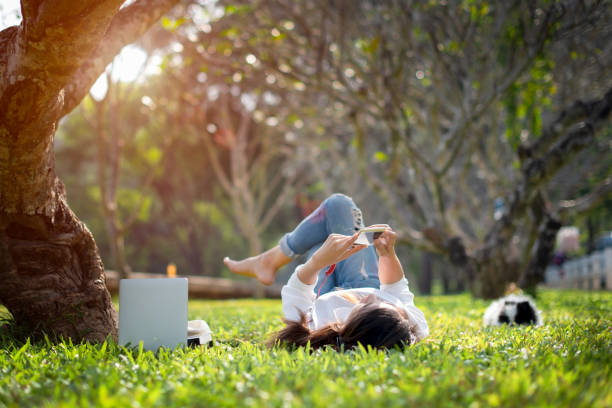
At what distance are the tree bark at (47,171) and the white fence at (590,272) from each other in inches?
468

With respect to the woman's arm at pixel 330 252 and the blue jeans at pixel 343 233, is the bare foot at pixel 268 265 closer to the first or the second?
the blue jeans at pixel 343 233

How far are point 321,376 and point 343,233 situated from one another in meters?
1.97

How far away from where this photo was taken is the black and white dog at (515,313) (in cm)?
423

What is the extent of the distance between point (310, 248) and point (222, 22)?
5401 mm

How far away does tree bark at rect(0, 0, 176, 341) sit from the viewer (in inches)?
104

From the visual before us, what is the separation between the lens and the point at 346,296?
324 cm

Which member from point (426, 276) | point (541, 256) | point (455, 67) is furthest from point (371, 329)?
point (426, 276)

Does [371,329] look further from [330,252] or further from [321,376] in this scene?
[321,376]

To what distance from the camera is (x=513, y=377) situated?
198 cm

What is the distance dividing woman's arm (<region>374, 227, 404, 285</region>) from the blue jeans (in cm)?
55

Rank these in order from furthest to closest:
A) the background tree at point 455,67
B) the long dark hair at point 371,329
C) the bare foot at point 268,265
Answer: the background tree at point 455,67, the bare foot at point 268,265, the long dark hair at point 371,329

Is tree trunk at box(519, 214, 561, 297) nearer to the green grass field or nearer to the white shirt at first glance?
the green grass field

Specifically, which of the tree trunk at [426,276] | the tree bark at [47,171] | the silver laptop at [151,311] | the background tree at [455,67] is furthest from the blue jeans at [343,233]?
the tree trunk at [426,276]

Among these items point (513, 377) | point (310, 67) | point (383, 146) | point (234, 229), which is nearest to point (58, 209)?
point (513, 377)
